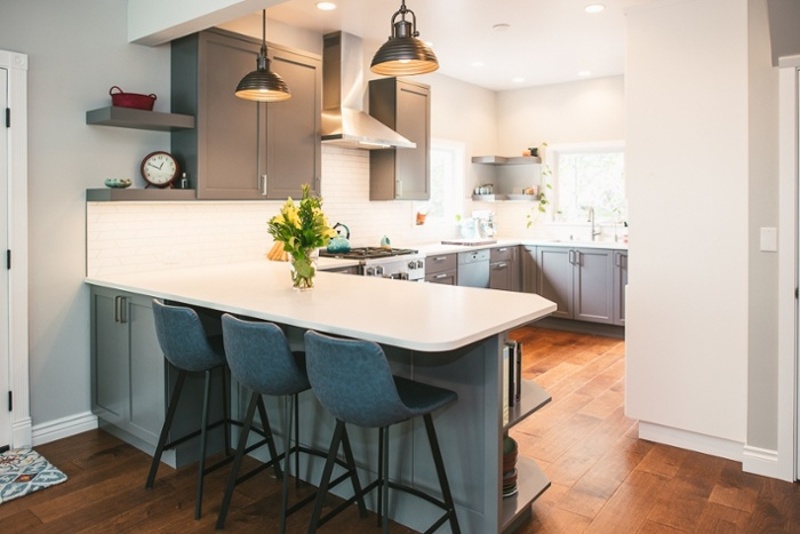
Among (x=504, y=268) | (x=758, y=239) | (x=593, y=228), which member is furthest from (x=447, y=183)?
(x=758, y=239)

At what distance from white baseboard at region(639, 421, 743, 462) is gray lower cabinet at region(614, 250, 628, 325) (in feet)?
8.76

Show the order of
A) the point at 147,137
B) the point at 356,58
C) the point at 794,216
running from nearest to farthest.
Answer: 1. the point at 794,216
2. the point at 147,137
3. the point at 356,58

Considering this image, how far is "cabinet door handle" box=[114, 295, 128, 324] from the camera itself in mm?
3338

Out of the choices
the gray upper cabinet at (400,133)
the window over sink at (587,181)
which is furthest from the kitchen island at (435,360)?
the window over sink at (587,181)

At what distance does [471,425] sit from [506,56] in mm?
4464

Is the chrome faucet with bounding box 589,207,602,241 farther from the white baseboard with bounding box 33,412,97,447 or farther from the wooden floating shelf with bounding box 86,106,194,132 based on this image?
the white baseboard with bounding box 33,412,97,447

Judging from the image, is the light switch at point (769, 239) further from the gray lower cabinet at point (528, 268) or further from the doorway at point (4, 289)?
the doorway at point (4, 289)

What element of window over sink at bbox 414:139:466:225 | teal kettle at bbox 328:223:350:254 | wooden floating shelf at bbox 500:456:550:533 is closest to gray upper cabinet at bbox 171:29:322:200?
teal kettle at bbox 328:223:350:254

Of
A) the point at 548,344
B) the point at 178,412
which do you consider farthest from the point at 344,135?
the point at 548,344

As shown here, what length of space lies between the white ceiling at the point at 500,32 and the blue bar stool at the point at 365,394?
312 cm

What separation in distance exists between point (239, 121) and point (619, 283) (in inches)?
160

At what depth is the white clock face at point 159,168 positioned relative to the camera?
375cm

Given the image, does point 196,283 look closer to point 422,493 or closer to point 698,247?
point 422,493

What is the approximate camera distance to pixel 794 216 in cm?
292
